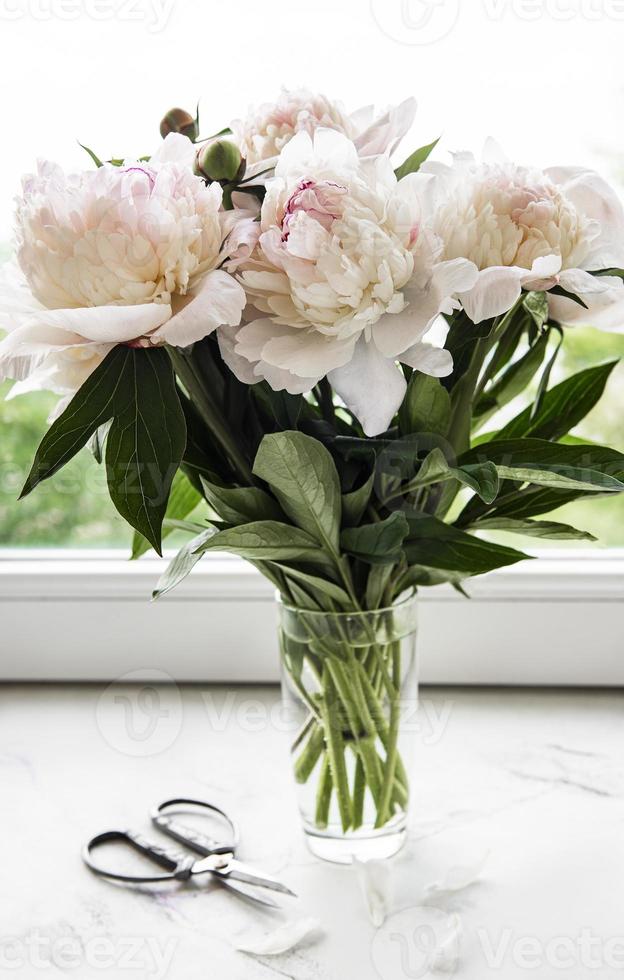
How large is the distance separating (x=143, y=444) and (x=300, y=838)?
359mm

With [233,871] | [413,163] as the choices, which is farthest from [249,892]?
[413,163]

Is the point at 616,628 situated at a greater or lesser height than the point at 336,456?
lesser

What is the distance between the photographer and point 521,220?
469mm

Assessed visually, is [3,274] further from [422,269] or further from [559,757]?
[559,757]

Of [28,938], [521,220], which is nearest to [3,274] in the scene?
[521,220]

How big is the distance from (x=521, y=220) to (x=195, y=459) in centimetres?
22

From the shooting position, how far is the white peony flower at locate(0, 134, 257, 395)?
42 cm

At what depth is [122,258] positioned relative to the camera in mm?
423
